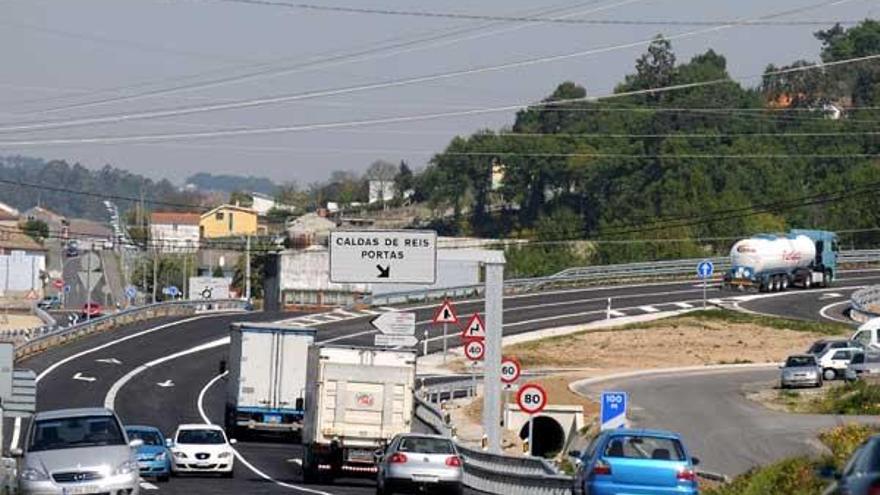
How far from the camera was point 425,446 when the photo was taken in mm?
37219

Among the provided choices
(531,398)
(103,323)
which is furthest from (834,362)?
(103,323)

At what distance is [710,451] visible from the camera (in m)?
50.5

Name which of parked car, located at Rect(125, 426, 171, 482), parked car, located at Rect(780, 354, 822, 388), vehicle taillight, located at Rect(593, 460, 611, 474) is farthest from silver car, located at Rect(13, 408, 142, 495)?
parked car, located at Rect(780, 354, 822, 388)

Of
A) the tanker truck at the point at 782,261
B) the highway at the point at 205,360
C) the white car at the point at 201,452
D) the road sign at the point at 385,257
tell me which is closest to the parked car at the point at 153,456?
the highway at the point at 205,360

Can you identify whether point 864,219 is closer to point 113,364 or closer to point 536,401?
point 113,364

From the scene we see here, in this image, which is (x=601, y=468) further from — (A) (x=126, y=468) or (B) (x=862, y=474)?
(B) (x=862, y=474)

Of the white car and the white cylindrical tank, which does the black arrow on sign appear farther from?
the white cylindrical tank

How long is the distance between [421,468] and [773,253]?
226 feet

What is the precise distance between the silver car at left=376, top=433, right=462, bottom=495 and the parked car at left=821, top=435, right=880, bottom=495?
18260mm

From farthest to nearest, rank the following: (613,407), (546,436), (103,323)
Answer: (103,323) → (546,436) → (613,407)

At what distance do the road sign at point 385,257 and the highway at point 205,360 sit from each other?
5.30m

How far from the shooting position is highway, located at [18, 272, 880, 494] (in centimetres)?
4897

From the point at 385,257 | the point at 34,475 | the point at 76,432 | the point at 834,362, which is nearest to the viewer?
the point at 34,475

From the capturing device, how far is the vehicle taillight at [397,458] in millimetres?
36781
